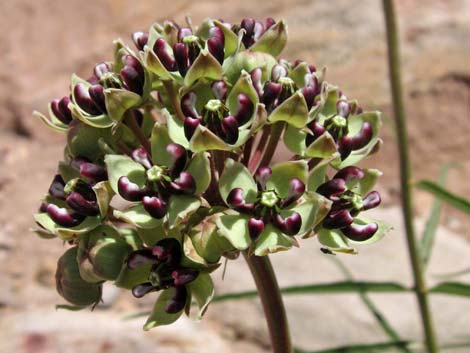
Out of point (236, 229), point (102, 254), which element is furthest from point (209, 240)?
point (102, 254)

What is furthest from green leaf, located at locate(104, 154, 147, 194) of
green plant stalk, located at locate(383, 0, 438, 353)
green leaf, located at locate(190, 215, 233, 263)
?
green plant stalk, located at locate(383, 0, 438, 353)

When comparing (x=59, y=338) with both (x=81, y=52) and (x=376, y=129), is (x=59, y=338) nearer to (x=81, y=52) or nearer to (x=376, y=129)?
(x=376, y=129)

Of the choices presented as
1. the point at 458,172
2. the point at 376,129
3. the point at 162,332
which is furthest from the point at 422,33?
the point at 376,129

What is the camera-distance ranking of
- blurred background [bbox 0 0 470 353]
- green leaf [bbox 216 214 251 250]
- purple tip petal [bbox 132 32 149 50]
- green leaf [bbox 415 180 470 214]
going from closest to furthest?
green leaf [bbox 216 214 251 250], purple tip petal [bbox 132 32 149 50], green leaf [bbox 415 180 470 214], blurred background [bbox 0 0 470 353]

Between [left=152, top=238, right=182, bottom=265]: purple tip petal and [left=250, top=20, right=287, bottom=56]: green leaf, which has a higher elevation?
[left=250, top=20, right=287, bottom=56]: green leaf

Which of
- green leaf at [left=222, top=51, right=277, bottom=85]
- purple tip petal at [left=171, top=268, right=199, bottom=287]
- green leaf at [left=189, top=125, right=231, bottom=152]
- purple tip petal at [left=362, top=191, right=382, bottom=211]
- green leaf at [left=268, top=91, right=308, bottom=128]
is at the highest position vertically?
green leaf at [left=222, top=51, right=277, bottom=85]

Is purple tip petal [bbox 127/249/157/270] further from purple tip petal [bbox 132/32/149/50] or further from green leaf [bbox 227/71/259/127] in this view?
purple tip petal [bbox 132/32/149/50]
